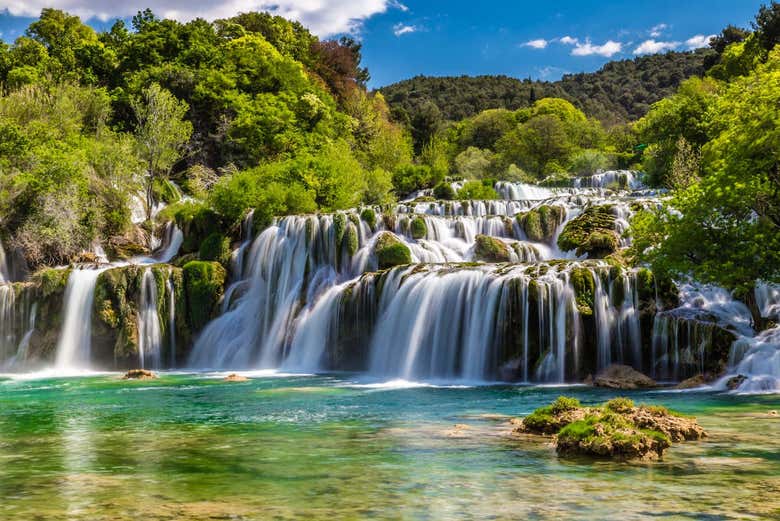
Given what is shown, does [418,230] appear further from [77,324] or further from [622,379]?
[77,324]

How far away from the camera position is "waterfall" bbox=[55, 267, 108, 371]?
3262 cm

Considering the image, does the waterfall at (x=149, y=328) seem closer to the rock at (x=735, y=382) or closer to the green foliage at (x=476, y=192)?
the rock at (x=735, y=382)

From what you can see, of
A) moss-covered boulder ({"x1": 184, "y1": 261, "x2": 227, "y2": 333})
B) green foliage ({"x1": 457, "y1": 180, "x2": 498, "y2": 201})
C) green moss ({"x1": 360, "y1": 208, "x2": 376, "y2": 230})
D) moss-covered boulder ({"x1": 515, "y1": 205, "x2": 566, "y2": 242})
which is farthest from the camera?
green foliage ({"x1": 457, "y1": 180, "x2": 498, "y2": 201})

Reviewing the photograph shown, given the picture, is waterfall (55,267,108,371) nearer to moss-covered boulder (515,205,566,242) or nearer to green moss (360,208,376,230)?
green moss (360,208,376,230)

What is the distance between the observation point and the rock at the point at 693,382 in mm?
21141

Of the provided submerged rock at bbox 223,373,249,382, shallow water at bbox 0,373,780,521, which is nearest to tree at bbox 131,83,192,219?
submerged rock at bbox 223,373,249,382

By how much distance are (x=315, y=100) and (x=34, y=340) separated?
1305 inches

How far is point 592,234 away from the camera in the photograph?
103 feet

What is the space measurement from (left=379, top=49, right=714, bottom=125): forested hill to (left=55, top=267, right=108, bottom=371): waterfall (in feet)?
308

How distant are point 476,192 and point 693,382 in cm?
3122

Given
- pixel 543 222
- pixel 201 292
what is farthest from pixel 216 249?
pixel 543 222

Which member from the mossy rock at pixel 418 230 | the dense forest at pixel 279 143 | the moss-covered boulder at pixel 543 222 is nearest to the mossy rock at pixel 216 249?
the dense forest at pixel 279 143

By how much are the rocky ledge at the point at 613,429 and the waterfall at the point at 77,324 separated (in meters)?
24.7

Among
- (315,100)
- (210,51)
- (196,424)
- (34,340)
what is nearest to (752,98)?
(196,424)
